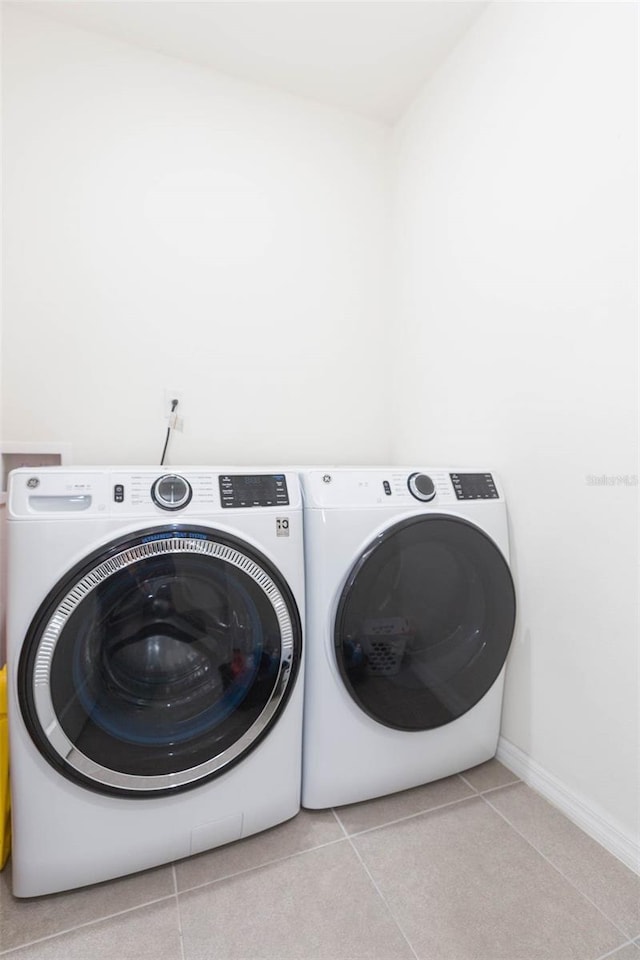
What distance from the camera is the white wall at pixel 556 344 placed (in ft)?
3.65

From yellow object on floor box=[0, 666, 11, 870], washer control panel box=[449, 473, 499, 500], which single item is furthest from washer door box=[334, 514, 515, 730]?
yellow object on floor box=[0, 666, 11, 870]

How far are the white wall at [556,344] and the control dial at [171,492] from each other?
3.06ft

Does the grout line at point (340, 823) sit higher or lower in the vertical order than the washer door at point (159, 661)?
lower

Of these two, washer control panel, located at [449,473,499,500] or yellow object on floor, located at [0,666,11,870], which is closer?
yellow object on floor, located at [0,666,11,870]

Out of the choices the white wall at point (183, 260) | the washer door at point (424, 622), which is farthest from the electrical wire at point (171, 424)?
the washer door at point (424, 622)

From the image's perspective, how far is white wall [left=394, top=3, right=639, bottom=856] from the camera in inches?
43.8

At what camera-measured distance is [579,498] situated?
3.98ft

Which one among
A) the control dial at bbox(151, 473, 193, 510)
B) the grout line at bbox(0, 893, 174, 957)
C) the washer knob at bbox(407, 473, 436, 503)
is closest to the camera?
the grout line at bbox(0, 893, 174, 957)

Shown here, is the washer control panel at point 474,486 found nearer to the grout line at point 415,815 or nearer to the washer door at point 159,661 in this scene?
the washer door at point 159,661

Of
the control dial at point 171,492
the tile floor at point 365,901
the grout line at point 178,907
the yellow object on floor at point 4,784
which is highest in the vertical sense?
the control dial at point 171,492

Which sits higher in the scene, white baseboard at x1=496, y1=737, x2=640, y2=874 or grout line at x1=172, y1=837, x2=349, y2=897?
white baseboard at x1=496, y1=737, x2=640, y2=874

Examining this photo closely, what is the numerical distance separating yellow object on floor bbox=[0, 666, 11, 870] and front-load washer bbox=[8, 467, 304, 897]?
0.12 m

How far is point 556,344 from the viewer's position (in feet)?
4.16

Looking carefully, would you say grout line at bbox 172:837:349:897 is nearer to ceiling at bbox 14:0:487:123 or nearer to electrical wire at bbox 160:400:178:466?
electrical wire at bbox 160:400:178:466
